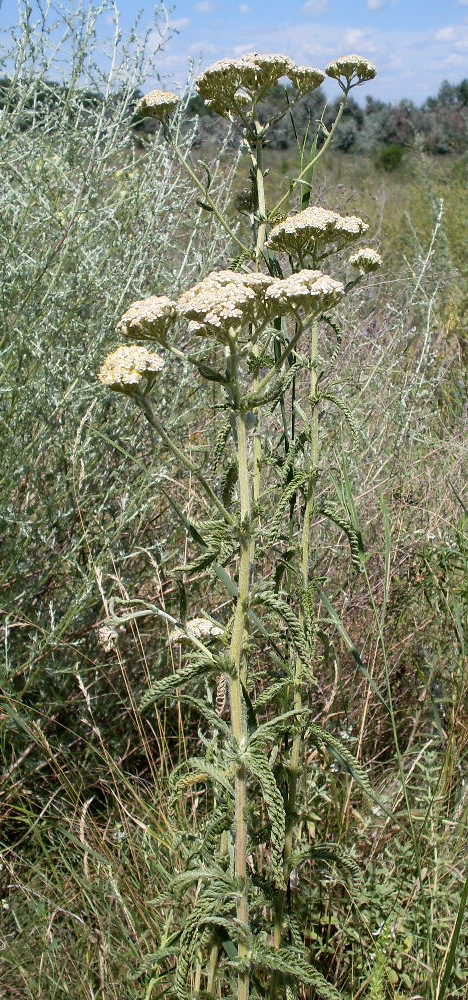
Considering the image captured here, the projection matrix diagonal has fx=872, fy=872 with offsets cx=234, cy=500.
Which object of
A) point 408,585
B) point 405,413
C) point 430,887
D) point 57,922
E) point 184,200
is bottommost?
point 57,922

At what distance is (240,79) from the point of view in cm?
164

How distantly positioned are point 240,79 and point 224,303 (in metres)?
0.63

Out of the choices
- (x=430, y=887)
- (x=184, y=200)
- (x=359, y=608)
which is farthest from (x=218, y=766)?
(x=184, y=200)

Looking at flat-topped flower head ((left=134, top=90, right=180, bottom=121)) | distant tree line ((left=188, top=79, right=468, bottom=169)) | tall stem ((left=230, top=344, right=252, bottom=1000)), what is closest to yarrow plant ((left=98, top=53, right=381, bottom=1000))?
tall stem ((left=230, top=344, right=252, bottom=1000))

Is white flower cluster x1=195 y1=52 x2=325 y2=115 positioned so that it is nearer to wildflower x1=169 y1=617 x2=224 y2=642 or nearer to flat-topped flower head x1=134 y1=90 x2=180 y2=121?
flat-topped flower head x1=134 y1=90 x2=180 y2=121

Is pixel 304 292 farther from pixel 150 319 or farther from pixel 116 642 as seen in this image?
pixel 116 642

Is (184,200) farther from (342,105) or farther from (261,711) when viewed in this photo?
(261,711)

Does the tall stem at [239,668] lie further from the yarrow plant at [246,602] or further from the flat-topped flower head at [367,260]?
the flat-topped flower head at [367,260]

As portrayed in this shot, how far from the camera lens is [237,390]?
128cm

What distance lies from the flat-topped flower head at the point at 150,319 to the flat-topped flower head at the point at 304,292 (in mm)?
165

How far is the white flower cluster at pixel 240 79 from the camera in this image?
1606 mm

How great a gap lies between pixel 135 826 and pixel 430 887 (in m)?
0.81

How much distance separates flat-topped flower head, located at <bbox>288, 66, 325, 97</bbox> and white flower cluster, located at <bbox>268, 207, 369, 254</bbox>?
379 millimetres

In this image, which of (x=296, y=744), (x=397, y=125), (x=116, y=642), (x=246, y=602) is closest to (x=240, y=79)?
(x=246, y=602)
